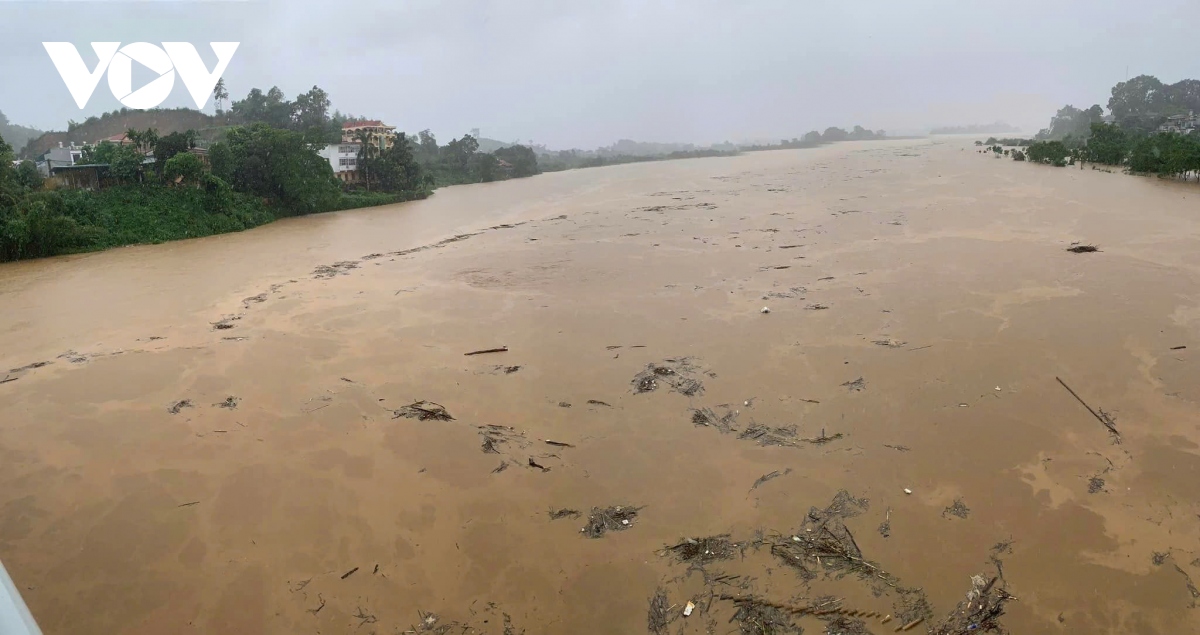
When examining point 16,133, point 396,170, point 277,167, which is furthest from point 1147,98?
point 16,133

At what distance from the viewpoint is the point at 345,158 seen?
73.5 ft

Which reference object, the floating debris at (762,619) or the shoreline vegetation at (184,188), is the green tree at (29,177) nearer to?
the shoreline vegetation at (184,188)

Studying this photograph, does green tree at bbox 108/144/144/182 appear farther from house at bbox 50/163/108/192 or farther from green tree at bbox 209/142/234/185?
green tree at bbox 209/142/234/185

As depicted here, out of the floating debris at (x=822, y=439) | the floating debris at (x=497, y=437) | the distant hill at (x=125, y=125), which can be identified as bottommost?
the floating debris at (x=822, y=439)

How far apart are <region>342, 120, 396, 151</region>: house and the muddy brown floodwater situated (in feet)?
55.3

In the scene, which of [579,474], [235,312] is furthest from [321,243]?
[579,474]

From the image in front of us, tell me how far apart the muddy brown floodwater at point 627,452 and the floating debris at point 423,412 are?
3 cm

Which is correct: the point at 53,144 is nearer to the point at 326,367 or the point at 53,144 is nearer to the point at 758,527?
the point at 326,367

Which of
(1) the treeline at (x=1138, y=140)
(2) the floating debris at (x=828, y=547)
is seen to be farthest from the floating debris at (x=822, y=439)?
(1) the treeline at (x=1138, y=140)

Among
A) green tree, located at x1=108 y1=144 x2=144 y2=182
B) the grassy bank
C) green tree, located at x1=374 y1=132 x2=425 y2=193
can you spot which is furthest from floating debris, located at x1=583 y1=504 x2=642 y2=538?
green tree, located at x1=374 y1=132 x2=425 y2=193

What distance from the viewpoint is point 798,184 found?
1830 centimetres

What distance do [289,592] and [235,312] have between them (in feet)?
16.6

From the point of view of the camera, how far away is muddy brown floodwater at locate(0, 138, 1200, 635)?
93.9 inches

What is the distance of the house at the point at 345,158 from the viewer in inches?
865
